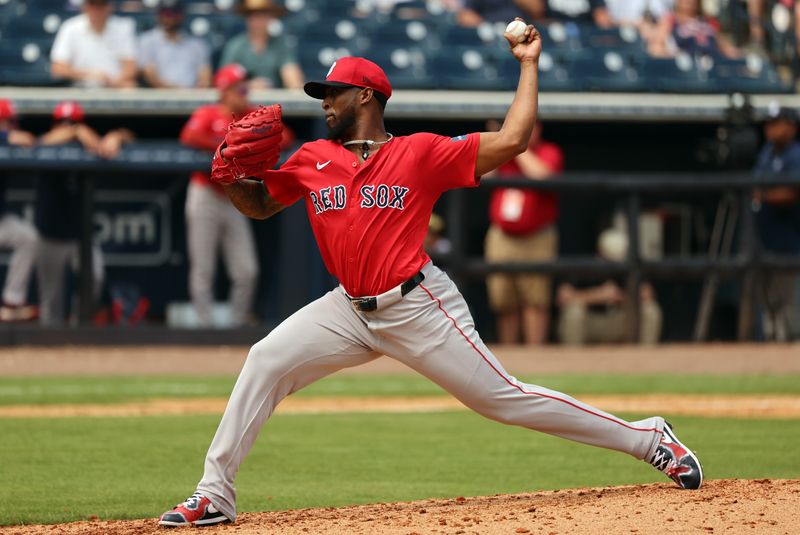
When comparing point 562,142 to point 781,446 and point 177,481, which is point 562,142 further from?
point 177,481

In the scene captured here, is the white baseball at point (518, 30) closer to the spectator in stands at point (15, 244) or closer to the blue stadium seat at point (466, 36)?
the spectator in stands at point (15, 244)

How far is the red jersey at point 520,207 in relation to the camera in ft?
36.8

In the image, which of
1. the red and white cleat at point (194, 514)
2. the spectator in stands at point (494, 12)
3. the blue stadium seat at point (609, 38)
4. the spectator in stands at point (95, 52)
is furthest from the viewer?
the spectator in stands at point (494, 12)

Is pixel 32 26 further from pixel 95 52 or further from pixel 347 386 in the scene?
pixel 347 386

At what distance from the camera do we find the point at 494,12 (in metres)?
13.3

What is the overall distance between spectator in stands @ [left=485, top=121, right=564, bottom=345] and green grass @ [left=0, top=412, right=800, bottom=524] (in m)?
3.25

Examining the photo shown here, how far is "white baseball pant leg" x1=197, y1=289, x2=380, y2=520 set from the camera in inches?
177

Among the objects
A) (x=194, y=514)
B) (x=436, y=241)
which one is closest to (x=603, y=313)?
(x=436, y=241)

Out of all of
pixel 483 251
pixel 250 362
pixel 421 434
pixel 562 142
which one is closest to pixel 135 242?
pixel 483 251

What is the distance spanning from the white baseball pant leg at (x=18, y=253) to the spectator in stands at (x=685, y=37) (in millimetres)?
6059

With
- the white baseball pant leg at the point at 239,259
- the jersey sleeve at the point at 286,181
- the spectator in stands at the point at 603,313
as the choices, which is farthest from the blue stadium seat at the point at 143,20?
the jersey sleeve at the point at 286,181

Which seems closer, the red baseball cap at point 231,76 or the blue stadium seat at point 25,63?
the red baseball cap at point 231,76

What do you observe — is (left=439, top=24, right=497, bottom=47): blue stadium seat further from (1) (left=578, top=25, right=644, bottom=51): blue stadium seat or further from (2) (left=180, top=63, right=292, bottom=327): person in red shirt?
(2) (left=180, top=63, right=292, bottom=327): person in red shirt

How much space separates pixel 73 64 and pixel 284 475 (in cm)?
678
